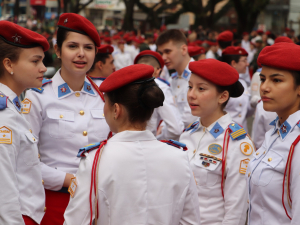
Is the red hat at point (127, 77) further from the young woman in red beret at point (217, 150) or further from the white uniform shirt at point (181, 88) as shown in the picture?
the white uniform shirt at point (181, 88)

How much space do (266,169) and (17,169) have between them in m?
1.43

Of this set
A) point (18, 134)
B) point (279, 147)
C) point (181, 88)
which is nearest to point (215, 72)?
point (279, 147)

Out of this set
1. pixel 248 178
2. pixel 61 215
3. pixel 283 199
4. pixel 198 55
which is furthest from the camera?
pixel 198 55

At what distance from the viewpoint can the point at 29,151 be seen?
2.28 m

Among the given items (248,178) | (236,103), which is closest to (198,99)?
(248,178)

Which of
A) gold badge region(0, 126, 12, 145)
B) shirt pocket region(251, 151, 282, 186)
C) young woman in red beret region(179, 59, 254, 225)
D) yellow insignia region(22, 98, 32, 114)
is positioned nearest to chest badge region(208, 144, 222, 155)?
young woman in red beret region(179, 59, 254, 225)

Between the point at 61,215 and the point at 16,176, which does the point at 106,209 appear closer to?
the point at 16,176

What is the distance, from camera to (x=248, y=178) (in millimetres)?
2408

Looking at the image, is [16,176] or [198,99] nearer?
[16,176]

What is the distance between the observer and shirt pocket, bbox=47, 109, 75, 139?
111 inches

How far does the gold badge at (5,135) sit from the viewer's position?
2.07 m

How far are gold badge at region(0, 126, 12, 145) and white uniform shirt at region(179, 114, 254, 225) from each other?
1.36 metres

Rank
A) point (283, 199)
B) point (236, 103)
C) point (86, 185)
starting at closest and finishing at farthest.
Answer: point (86, 185) < point (283, 199) < point (236, 103)

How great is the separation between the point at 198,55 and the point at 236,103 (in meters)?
2.31
